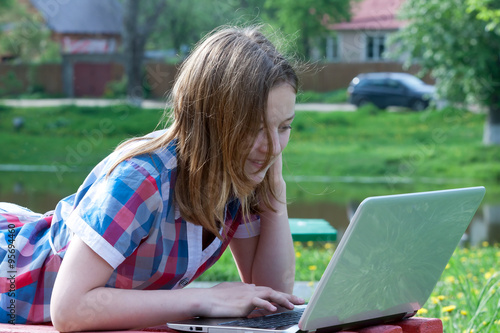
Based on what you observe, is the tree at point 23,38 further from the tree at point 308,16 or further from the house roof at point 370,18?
the house roof at point 370,18

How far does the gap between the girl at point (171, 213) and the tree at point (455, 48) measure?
11.9 m

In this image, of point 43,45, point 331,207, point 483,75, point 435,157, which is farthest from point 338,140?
point 43,45

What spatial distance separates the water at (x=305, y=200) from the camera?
845 centimetres

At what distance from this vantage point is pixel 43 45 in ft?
84.8

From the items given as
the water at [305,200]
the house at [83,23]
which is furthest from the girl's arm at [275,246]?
the house at [83,23]

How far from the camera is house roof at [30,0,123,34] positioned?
30.4 m

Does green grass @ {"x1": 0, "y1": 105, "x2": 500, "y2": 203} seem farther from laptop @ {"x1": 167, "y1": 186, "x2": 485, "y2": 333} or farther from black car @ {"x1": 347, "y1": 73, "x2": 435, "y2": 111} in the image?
laptop @ {"x1": 167, "y1": 186, "x2": 485, "y2": 333}

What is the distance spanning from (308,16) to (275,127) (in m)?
24.4

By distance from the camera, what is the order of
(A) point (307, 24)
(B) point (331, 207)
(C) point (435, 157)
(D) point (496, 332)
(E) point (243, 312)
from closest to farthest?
(E) point (243, 312)
(D) point (496, 332)
(B) point (331, 207)
(C) point (435, 157)
(A) point (307, 24)

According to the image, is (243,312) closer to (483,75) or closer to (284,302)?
(284,302)

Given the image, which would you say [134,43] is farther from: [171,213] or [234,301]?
[234,301]

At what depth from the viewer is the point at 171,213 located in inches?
67.6

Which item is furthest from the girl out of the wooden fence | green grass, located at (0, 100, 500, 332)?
the wooden fence

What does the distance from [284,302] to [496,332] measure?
4.24ft
